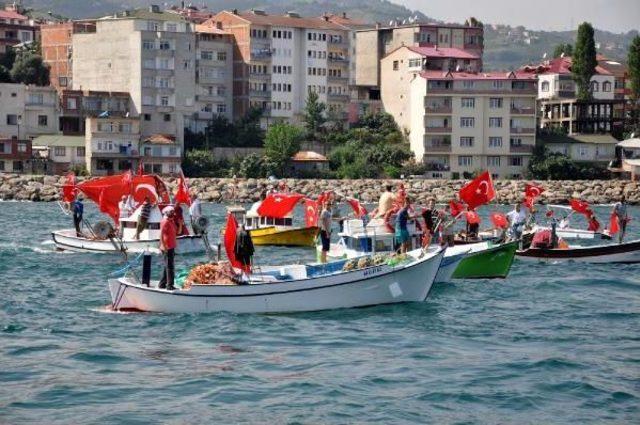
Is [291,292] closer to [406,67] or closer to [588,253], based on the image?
[588,253]

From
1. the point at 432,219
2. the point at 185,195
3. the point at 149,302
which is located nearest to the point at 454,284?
the point at 432,219

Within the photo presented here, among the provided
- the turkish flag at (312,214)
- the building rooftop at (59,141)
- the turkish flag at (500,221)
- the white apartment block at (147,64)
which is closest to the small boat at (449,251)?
the turkish flag at (500,221)

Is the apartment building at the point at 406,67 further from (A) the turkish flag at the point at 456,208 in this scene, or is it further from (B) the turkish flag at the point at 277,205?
(A) the turkish flag at the point at 456,208

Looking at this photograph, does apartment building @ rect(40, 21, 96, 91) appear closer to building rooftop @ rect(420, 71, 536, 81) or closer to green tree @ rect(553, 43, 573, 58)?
building rooftop @ rect(420, 71, 536, 81)

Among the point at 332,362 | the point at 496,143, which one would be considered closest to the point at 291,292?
the point at 332,362

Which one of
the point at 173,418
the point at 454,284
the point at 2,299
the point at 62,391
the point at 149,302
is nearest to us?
the point at 173,418

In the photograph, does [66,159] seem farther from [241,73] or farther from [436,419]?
[436,419]

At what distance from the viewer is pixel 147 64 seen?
116 meters

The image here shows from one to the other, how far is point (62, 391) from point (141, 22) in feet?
307

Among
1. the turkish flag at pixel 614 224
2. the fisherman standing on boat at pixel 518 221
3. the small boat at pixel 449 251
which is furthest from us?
the turkish flag at pixel 614 224

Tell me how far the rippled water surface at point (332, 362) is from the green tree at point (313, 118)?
84828 millimetres

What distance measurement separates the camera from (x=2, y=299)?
37219mm

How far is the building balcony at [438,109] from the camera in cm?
11888

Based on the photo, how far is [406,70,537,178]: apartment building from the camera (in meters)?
119
